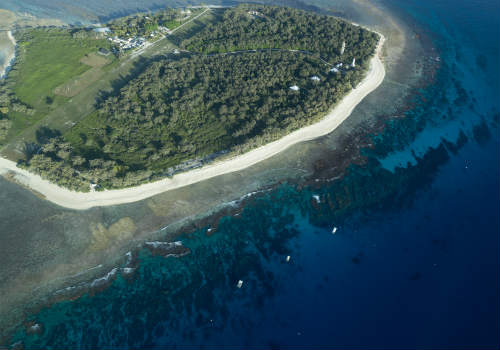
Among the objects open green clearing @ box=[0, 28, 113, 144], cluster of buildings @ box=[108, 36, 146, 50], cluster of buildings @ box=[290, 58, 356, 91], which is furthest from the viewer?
cluster of buildings @ box=[108, 36, 146, 50]

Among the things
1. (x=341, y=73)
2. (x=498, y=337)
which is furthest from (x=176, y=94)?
(x=498, y=337)

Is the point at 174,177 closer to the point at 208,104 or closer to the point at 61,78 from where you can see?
the point at 208,104

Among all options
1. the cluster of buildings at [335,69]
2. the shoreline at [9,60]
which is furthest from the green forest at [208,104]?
the shoreline at [9,60]

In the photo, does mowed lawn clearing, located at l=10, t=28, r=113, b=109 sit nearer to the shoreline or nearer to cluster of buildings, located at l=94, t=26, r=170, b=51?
the shoreline

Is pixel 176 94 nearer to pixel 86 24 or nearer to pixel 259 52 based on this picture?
pixel 259 52

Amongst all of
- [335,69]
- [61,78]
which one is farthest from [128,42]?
[335,69]

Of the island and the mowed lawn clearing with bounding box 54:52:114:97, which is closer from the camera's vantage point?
the island

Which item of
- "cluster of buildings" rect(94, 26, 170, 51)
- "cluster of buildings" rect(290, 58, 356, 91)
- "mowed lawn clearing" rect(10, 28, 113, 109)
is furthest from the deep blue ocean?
"cluster of buildings" rect(94, 26, 170, 51)
